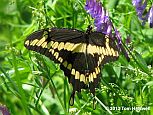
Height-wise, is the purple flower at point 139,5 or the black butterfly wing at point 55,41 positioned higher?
the purple flower at point 139,5

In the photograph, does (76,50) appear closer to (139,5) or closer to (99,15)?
(99,15)

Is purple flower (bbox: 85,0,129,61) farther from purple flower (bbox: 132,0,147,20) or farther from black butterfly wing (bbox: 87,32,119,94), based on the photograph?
purple flower (bbox: 132,0,147,20)

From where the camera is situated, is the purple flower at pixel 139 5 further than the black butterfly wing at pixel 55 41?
Yes

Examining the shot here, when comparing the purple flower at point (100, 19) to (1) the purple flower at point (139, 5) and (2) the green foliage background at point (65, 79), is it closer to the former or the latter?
(2) the green foliage background at point (65, 79)

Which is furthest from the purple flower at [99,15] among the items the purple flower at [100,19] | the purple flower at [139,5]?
the purple flower at [139,5]

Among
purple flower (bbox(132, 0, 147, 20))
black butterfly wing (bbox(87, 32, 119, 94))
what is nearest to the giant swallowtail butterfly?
black butterfly wing (bbox(87, 32, 119, 94))

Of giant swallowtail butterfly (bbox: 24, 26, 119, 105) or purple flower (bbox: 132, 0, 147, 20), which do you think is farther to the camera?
purple flower (bbox: 132, 0, 147, 20)

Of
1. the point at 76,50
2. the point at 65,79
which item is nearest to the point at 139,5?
the point at 76,50

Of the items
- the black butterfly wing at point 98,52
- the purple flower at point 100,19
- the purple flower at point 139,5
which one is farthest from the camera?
the purple flower at point 139,5

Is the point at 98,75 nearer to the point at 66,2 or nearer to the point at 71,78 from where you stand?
the point at 71,78
